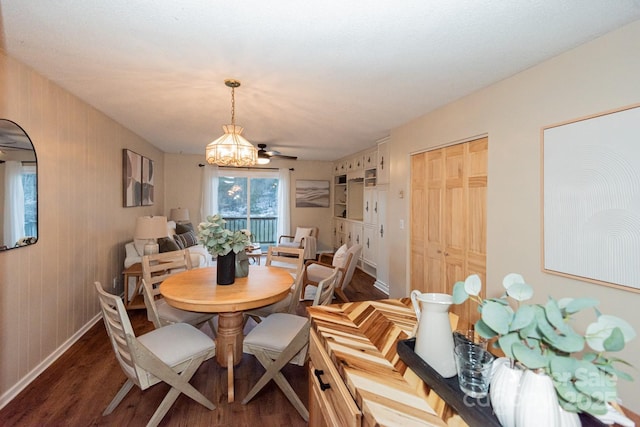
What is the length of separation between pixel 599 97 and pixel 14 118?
3.74 m

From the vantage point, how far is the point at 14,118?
1.98 meters

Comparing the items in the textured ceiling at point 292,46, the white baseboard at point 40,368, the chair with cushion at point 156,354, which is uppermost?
the textured ceiling at point 292,46

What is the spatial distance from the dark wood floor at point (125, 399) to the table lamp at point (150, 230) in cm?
123

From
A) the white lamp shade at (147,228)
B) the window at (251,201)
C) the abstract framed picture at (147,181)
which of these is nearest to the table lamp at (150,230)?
the white lamp shade at (147,228)

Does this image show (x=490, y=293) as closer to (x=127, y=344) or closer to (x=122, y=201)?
(x=127, y=344)

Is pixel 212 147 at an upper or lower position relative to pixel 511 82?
lower

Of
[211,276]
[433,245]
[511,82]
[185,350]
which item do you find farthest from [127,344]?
[511,82]

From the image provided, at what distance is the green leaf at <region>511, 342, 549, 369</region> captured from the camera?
22.4 inches

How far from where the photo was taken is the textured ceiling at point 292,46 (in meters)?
1.49

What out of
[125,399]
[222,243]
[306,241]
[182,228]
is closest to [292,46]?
[222,243]

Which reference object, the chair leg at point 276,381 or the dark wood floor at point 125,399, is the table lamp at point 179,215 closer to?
the dark wood floor at point 125,399

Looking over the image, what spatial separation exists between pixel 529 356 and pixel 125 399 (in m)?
2.41

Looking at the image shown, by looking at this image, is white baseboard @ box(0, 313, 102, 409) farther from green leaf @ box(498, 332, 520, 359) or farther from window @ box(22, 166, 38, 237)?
green leaf @ box(498, 332, 520, 359)

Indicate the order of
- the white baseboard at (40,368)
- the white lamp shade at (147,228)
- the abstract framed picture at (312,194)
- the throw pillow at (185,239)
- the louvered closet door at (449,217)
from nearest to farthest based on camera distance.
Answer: the white baseboard at (40,368)
the louvered closet door at (449,217)
the white lamp shade at (147,228)
the throw pillow at (185,239)
the abstract framed picture at (312,194)
